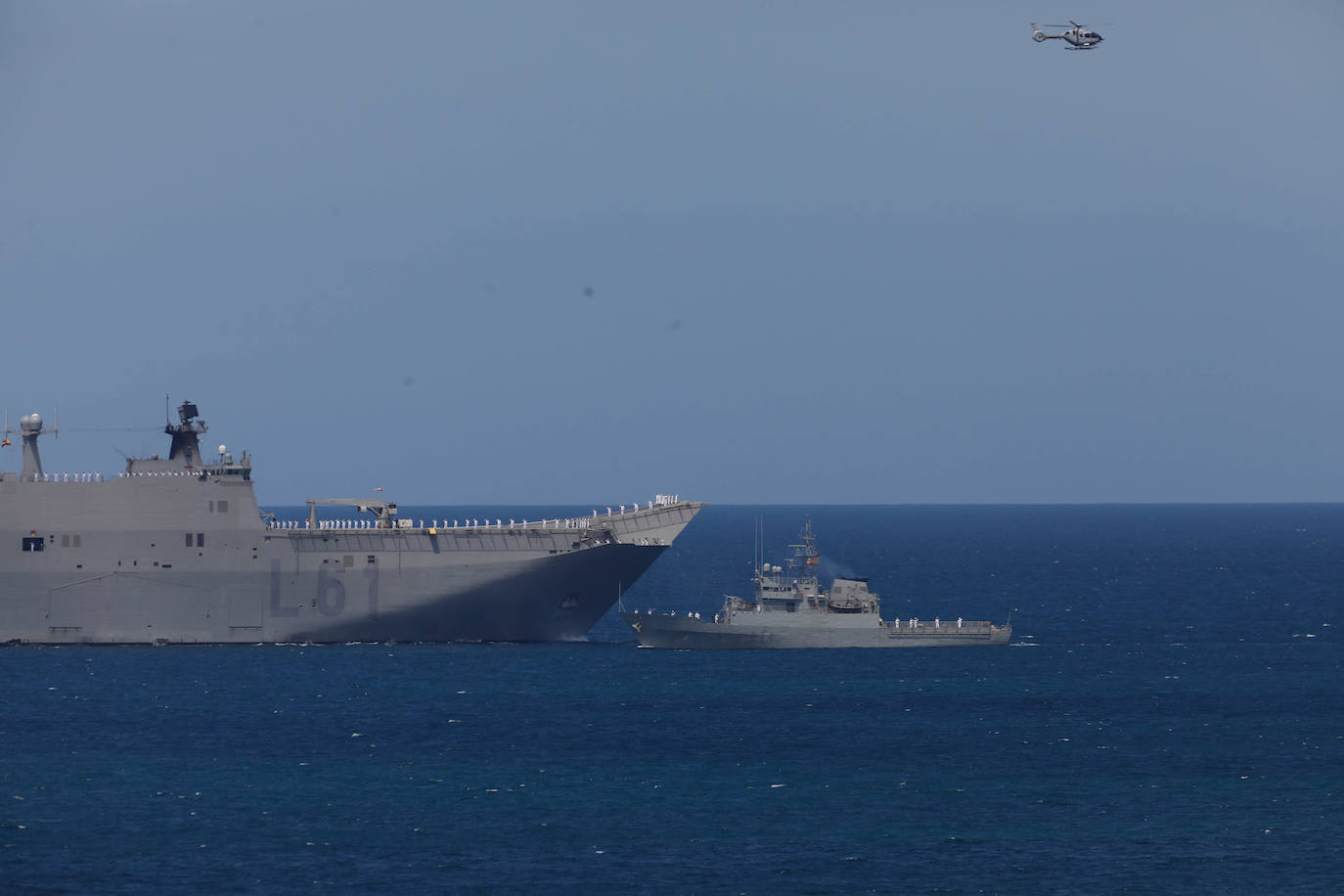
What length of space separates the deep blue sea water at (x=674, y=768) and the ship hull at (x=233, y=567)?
144 centimetres

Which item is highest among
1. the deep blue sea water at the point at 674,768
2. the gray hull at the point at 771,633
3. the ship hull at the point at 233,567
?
the ship hull at the point at 233,567

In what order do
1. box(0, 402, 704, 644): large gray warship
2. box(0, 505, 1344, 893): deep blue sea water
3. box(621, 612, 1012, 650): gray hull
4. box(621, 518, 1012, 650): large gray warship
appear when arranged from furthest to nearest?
box(621, 612, 1012, 650): gray hull → box(621, 518, 1012, 650): large gray warship → box(0, 402, 704, 644): large gray warship → box(0, 505, 1344, 893): deep blue sea water

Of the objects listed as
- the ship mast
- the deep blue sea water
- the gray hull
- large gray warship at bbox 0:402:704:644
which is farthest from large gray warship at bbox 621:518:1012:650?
the ship mast

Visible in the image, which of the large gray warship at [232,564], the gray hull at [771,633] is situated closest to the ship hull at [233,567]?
the large gray warship at [232,564]

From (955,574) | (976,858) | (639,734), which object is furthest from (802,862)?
(955,574)

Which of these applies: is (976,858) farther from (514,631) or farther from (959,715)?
(514,631)

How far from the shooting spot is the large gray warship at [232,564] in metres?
69.6

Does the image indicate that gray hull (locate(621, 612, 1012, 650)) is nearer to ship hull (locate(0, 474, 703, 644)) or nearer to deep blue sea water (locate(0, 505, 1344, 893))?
deep blue sea water (locate(0, 505, 1344, 893))

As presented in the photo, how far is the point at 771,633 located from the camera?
7212cm

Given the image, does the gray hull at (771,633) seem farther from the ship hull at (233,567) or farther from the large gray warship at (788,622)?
the ship hull at (233,567)

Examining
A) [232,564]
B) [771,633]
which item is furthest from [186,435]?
[771,633]

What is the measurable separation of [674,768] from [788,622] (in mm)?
23497

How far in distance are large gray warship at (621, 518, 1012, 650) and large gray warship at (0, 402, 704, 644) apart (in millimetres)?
3650

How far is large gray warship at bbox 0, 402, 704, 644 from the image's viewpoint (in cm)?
6956
